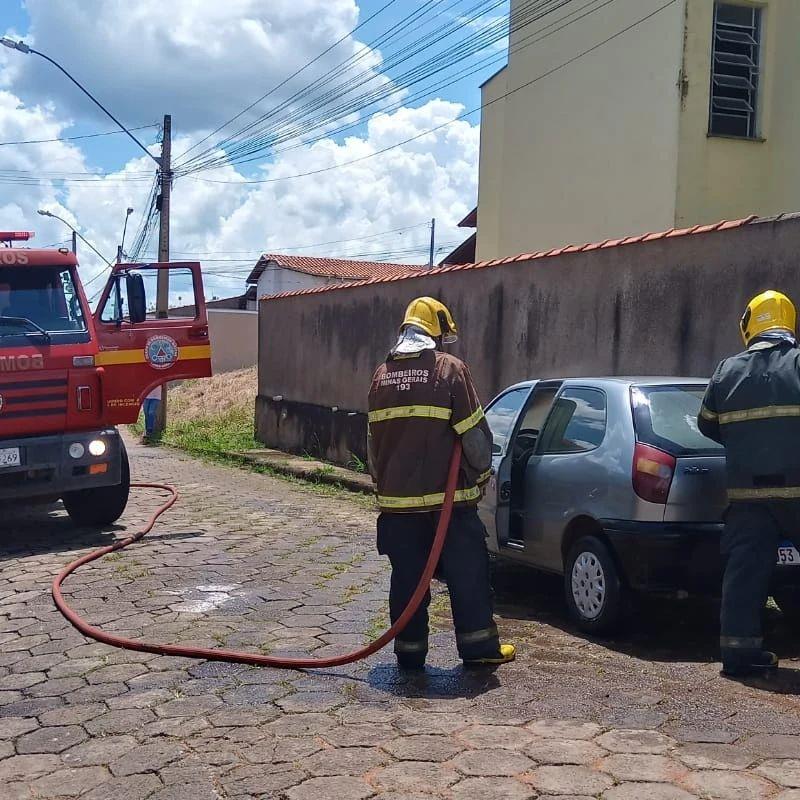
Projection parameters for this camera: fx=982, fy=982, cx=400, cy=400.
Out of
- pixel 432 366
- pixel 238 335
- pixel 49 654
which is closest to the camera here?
pixel 432 366

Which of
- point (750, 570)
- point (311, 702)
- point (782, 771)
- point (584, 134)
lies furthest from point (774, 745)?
point (584, 134)

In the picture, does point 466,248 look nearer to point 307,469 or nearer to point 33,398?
point 307,469

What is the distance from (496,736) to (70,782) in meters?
1.65

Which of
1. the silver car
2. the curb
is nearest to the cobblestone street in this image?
the silver car

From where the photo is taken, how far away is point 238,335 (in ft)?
116

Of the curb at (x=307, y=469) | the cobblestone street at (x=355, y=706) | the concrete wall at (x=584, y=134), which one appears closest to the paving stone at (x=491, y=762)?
the cobblestone street at (x=355, y=706)

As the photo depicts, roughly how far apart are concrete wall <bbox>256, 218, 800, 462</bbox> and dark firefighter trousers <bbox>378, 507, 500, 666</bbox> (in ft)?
12.2

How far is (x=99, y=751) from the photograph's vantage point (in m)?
3.96

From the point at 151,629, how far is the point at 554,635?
2.31 meters

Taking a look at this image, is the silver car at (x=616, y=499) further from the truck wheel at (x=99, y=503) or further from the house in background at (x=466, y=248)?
the house in background at (x=466, y=248)

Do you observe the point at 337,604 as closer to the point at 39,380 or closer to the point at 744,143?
the point at 39,380

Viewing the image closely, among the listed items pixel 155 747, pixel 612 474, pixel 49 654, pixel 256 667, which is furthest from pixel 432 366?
pixel 49 654

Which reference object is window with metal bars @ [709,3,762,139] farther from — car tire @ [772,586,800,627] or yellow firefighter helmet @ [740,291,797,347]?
yellow firefighter helmet @ [740,291,797,347]

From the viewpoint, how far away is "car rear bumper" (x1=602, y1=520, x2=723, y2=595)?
5078 millimetres
